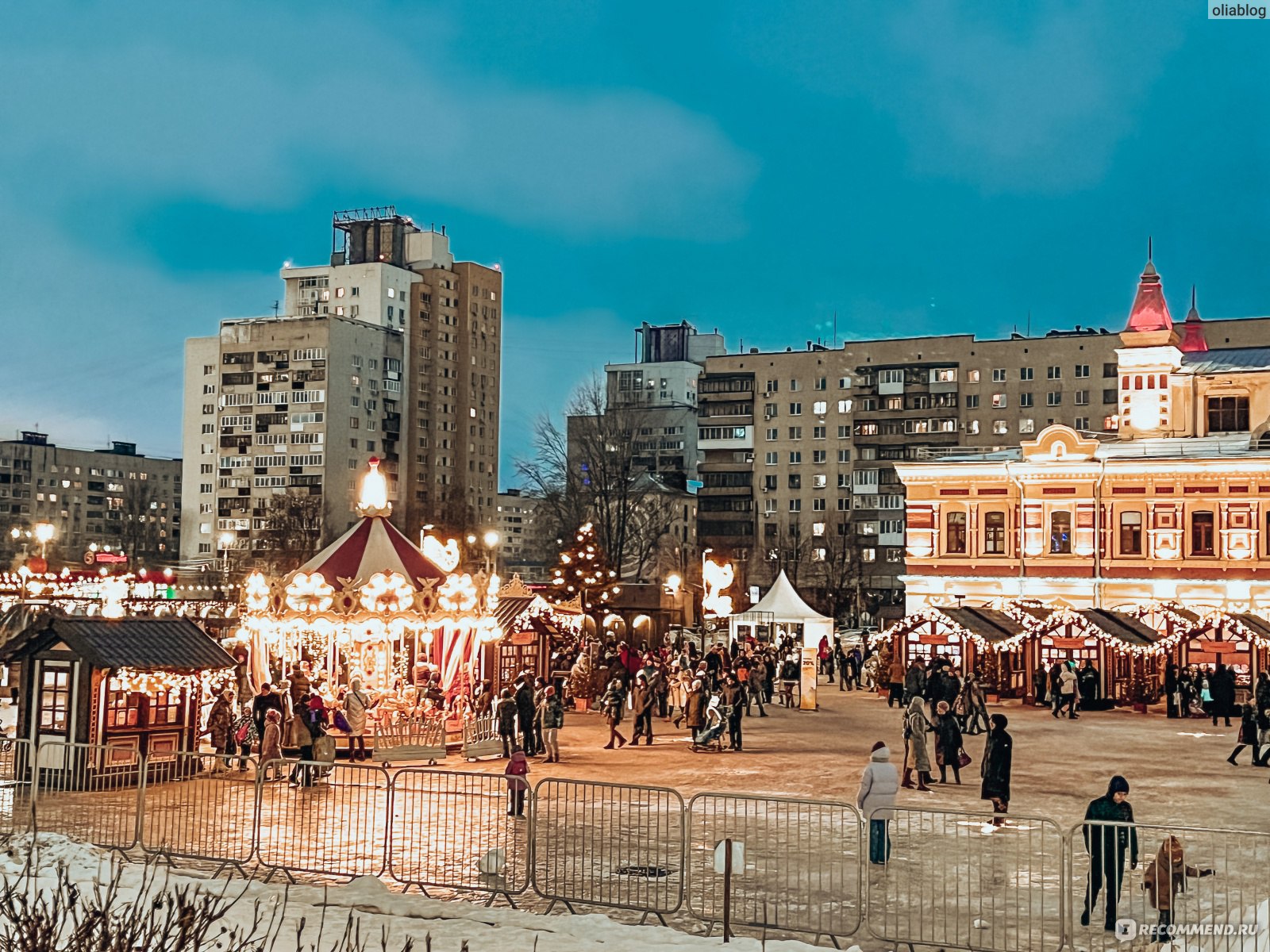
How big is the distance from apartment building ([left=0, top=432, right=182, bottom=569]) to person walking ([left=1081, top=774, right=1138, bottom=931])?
4941 inches

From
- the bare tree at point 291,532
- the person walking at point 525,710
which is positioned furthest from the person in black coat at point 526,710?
the bare tree at point 291,532

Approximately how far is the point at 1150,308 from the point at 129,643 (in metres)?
43.1

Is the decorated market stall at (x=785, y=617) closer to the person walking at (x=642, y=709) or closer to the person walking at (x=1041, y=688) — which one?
the person walking at (x=1041, y=688)

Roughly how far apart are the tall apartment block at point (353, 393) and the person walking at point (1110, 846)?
8497cm

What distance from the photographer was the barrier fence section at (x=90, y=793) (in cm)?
1459

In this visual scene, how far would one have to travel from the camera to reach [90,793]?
17.1 metres

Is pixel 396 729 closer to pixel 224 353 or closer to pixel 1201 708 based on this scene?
pixel 1201 708

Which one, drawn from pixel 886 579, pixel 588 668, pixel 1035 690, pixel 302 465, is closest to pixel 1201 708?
pixel 1035 690

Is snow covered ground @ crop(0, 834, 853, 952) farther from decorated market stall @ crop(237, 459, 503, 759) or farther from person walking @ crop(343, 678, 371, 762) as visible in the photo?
decorated market stall @ crop(237, 459, 503, 759)

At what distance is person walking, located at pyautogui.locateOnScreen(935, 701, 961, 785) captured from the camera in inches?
782

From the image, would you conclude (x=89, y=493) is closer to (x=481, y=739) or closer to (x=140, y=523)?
(x=140, y=523)

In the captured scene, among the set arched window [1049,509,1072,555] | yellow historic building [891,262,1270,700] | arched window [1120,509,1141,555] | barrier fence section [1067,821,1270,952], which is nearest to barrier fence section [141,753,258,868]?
barrier fence section [1067,821,1270,952]

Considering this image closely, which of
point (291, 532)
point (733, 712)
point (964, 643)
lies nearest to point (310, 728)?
point (733, 712)

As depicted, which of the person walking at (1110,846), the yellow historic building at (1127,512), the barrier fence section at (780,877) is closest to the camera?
the person walking at (1110,846)
